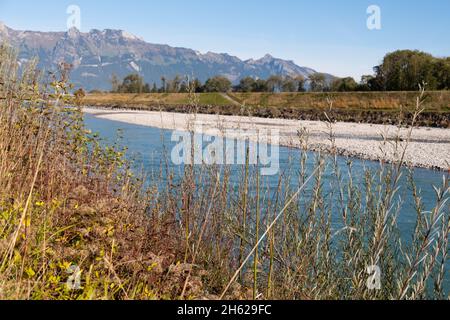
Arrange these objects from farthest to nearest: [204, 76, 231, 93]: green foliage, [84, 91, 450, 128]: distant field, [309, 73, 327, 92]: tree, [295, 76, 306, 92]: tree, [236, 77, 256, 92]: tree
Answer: [236, 77, 256, 92]: tree → [204, 76, 231, 93]: green foliage → [295, 76, 306, 92]: tree → [84, 91, 450, 128]: distant field → [309, 73, 327, 92]: tree

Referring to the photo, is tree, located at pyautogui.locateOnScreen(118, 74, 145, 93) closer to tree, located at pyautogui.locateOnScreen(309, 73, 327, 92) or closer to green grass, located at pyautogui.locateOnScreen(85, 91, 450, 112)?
green grass, located at pyautogui.locateOnScreen(85, 91, 450, 112)

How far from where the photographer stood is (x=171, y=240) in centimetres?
485

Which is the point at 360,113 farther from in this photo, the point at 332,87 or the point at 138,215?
the point at 138,215

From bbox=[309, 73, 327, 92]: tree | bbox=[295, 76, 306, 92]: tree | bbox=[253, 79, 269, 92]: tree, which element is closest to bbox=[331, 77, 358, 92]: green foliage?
bbox=[309, 73, 327, 92]: tree

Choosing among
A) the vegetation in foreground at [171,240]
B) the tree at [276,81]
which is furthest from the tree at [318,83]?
the tree at [276,81]

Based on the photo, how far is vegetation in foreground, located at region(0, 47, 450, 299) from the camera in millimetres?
2953

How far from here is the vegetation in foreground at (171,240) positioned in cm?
295

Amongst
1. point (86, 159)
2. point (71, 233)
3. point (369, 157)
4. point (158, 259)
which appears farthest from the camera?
point (369, 157)

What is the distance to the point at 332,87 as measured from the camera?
246 feet

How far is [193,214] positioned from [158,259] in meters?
1.74

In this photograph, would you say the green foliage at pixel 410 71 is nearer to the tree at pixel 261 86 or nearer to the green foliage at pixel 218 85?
the tree at pixel 261 86

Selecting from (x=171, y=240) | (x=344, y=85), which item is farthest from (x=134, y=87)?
(x=171, y=240)

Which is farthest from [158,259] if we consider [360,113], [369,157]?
[360,113]

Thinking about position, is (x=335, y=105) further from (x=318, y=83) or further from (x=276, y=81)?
(x=318, y=83)
